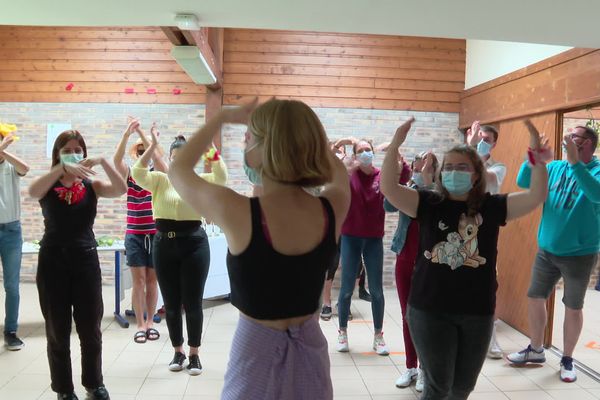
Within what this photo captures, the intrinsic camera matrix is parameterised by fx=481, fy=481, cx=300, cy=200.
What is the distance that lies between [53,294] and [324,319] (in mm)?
2717

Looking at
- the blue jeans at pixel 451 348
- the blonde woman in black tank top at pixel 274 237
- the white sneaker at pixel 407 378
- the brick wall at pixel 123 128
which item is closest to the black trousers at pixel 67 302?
the blonde woman in black tank top at pixel 274 237

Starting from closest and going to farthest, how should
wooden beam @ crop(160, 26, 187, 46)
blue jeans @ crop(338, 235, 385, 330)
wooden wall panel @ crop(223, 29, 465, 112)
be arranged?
wooden beam @ crop(160, 26, 187, 46) < blue jeans @ crop(338, 235, 385, 330) < wooden wall panel @ crop(223, 29, 465, 112)

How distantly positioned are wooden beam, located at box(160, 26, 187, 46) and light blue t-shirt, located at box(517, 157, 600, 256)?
2728 millimetres

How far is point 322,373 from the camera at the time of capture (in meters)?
1.30

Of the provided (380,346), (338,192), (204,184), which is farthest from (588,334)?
(204,184)

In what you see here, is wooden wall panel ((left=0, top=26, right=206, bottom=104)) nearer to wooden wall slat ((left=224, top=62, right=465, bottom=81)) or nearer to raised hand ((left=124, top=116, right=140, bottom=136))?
wooden wall slat ((left=224, top=62, right=465, bottom=81))

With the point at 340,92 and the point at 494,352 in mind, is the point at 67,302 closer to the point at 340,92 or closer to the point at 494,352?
the point at 494,352

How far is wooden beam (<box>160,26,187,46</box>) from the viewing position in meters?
3.60

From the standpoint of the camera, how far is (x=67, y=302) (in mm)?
2643

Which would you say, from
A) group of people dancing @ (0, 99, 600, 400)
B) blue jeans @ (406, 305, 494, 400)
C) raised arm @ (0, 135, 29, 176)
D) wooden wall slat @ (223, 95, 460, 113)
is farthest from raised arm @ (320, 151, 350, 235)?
wooden wall slat @ (223, 95, 460, 113)

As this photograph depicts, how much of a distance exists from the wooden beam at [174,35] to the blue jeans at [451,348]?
2.76 m

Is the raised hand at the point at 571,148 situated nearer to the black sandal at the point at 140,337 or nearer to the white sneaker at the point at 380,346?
the white sneaker at the point at 380,346

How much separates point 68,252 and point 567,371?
3.36m

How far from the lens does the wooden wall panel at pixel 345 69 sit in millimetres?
6121
